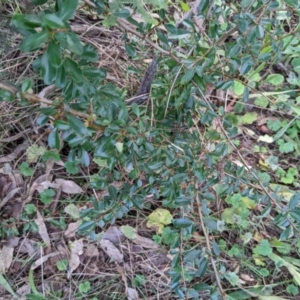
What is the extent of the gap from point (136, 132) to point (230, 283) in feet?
2.78

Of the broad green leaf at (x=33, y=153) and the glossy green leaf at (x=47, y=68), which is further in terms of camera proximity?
the broad green leaf at (x=33, y=153)

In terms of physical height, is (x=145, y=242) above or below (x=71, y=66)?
below

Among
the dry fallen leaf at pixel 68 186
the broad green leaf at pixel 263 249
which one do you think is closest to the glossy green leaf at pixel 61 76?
the dry fallen leaf at pixel 68 186

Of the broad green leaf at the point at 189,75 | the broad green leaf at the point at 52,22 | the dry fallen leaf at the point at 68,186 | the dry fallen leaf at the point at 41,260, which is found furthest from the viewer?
the dry fallen leaf at the point at 68,186

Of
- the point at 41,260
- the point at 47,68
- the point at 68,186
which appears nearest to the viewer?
the point at 47,68

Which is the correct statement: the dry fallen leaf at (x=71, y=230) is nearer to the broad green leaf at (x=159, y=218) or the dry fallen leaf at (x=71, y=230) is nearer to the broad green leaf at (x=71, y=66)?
the broad green leaf at (x=159, y=218)

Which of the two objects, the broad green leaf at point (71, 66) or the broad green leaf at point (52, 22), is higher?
the broad green leaf at point (52, 22)

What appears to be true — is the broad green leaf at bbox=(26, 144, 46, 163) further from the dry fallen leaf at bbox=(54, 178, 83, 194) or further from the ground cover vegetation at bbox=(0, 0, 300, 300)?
the dry fallen leaf at bbox=(54, 178, 83, 194)

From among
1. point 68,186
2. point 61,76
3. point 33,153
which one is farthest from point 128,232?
point 61,76

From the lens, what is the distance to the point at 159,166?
125 centimetres

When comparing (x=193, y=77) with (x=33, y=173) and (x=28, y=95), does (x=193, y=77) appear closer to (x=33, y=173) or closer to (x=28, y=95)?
(x=28, y=95)

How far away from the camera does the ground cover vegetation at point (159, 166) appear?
117cm

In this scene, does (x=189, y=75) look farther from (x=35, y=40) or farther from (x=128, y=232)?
(x=128, y=232)

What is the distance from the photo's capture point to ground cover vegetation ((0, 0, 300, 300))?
1.17 metres
